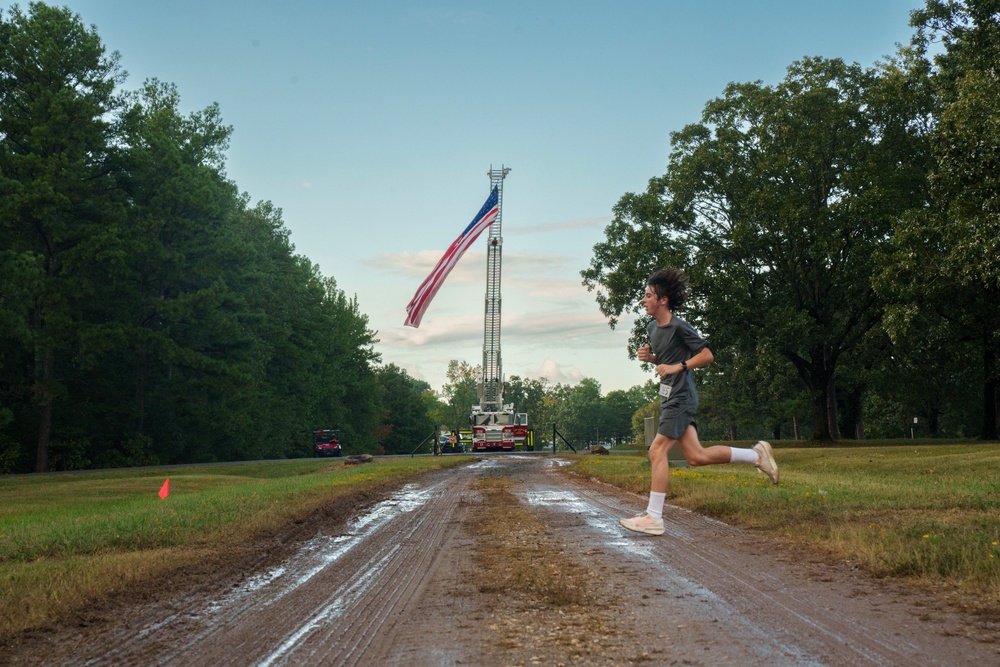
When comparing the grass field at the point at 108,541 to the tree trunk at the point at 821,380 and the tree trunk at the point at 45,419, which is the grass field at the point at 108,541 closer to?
the tree trunk at the point at 45,419

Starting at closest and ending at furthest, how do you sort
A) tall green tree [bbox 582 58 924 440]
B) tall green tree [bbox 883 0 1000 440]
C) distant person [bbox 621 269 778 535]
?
distant person [bbox 621 269 778 535] → tall green tree [bbox 883 0 1000 440] → tall green tree [bbox 582 58 924 440]

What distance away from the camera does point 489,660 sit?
3.77m

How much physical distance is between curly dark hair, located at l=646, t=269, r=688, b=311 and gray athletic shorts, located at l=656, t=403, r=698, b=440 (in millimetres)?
947

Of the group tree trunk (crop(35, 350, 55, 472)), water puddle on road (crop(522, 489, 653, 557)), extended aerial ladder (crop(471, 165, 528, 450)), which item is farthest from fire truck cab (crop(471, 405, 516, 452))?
water puddle on road (crop(522, 489, 653, 557))

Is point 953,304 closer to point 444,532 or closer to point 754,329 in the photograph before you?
point 754,329

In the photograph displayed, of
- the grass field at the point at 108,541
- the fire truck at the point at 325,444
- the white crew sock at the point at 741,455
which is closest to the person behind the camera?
the grass field at the point at 108,541

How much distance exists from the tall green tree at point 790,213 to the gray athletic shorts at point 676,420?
80.9 ft

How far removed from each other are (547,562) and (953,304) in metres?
29.2

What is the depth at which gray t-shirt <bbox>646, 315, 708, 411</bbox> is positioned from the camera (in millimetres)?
7105

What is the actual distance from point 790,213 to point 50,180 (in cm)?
2978

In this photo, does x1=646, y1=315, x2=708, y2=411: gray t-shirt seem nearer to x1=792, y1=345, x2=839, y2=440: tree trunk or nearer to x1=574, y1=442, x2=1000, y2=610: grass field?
x1=574, y1=442, x2=1000, y2=610: grass field

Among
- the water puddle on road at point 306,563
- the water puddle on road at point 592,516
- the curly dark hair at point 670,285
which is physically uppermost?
the curly dark hair at point 670,285

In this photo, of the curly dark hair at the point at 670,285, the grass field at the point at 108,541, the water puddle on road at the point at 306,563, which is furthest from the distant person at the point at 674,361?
the grass field at the point at 108,541

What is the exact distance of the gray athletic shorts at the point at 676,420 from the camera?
717 centimetres
